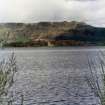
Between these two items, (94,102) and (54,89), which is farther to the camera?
(54,89)

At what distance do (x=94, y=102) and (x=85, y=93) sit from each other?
6.51 metres

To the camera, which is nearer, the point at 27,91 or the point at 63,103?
the point at 63,103

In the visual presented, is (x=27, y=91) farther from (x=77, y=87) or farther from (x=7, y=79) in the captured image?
(x=7, y=79)

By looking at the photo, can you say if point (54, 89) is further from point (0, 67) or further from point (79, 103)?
point (0, 67)

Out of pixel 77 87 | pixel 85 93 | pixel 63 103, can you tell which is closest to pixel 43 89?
pixel 77 87

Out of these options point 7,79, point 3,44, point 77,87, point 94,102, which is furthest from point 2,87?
point 77,87

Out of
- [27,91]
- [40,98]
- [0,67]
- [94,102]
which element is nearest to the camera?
[0,67]

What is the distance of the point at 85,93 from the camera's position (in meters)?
42.8

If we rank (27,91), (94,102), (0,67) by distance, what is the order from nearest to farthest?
(0,67) < (94,102) < (27,91)

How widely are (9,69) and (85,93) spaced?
33.1 metres

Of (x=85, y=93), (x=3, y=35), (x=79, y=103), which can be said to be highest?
Answer: (x=3, y=35)

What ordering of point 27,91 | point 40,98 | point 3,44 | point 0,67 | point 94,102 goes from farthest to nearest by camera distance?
point 27,91 < point 40,98 < point 94,102 < point 0,67 < point 3,44

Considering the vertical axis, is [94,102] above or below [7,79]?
below

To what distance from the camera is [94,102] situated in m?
36.3
